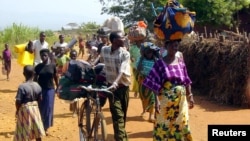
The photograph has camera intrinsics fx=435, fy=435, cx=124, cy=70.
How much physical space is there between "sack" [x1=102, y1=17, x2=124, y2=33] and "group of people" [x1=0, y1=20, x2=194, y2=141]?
0.39 metres

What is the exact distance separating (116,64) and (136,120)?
3.18 meters

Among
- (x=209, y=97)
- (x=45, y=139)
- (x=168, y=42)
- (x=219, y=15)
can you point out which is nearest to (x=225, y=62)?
(x=209, y=97)

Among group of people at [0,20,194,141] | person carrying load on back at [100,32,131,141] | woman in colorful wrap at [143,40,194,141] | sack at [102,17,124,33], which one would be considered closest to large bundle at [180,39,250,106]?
group of people at [0,20,194,141]

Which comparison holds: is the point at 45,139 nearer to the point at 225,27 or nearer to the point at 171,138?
the point at 171,138

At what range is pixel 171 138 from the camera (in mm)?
5383

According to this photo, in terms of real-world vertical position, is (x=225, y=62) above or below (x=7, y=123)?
above

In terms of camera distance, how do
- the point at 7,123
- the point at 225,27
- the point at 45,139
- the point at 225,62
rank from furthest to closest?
1. the point at 225,27
2. the point at 225,62
3. the point at 7,123
4. the point at 45,139

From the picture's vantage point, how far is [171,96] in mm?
5320

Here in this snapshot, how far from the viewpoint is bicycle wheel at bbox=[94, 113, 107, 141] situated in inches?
235

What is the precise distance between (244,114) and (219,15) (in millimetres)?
12911

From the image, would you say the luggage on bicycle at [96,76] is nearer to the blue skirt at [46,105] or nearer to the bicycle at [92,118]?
the bicycle at [92,118]

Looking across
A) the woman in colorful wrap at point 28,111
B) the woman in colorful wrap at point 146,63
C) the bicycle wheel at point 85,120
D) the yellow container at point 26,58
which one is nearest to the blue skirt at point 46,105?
the woman in colorful wrap at point 28,111

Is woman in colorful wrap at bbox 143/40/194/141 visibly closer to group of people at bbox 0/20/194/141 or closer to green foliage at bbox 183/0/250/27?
group of people at bbox 0/20/194/141

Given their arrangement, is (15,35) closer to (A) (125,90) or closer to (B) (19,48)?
(B) (19,48)
